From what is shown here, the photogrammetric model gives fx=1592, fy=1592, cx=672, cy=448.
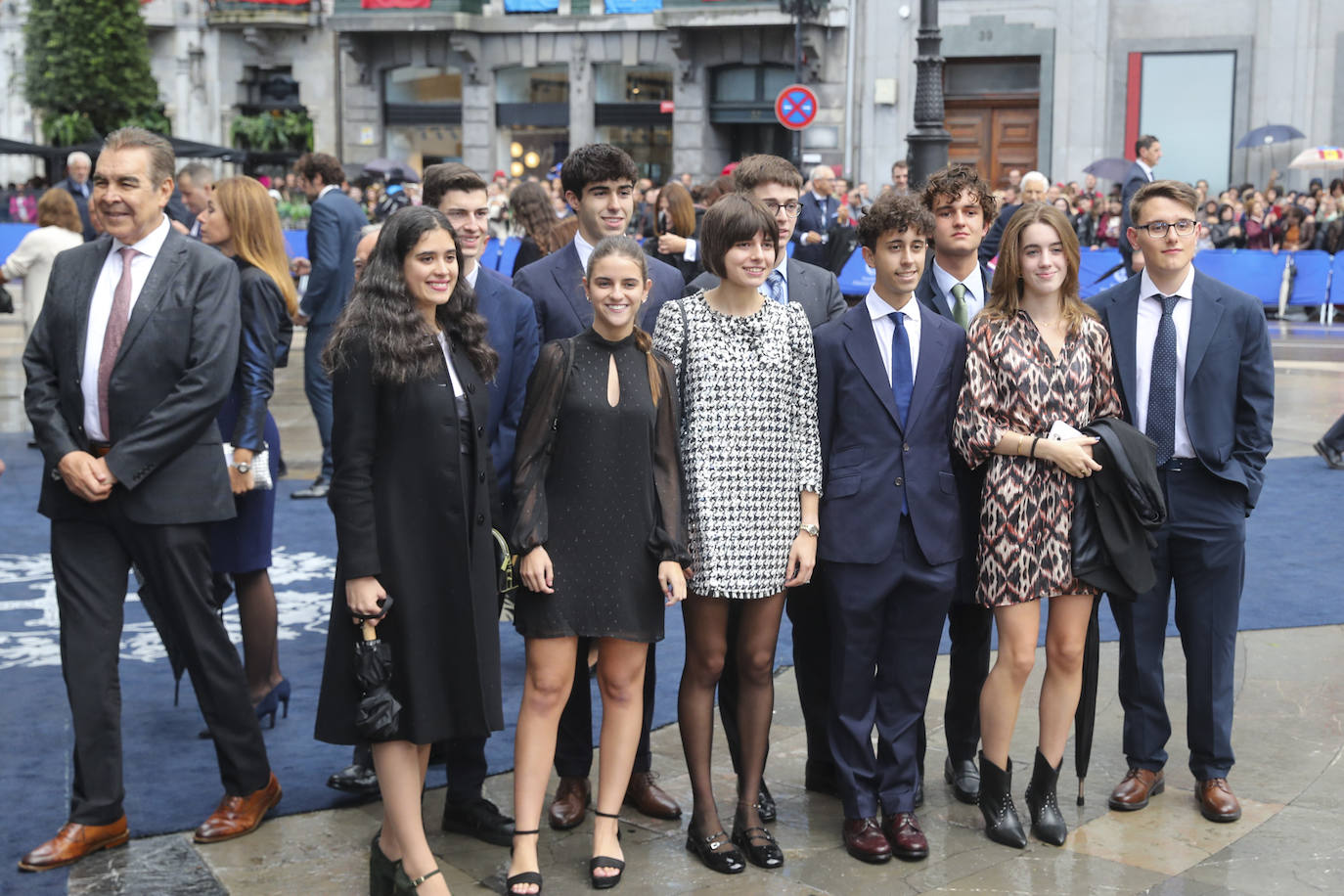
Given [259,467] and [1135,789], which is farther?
[259,467]

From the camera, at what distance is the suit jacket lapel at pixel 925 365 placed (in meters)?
4.95

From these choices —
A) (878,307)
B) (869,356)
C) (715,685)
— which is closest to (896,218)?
(878,307)

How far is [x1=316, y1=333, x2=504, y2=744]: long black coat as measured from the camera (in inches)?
174

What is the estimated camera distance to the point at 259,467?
5773mm

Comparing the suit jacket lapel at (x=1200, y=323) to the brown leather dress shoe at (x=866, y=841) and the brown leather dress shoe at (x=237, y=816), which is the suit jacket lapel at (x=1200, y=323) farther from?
the brown leather dress shoe at (x=237, y=816)

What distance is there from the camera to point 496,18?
3397 centimetres

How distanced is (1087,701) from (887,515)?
101 centimetres

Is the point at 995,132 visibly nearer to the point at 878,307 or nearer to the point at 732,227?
the point at 878,307

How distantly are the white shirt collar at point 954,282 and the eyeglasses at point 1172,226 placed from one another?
663mm

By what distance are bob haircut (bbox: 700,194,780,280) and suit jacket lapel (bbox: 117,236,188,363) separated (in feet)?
5.46

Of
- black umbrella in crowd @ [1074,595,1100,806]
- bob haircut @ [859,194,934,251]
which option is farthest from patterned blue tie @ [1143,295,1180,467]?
bob haircut @ [859,194,934,251]

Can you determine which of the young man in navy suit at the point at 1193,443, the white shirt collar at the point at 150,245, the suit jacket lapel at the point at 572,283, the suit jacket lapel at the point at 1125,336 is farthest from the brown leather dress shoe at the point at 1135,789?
the white shirt collar at the point at 150,245

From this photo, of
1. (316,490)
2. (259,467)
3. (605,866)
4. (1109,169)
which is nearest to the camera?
(605,866)

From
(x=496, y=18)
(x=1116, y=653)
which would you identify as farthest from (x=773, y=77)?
(x=1116, y=653)
